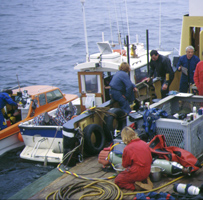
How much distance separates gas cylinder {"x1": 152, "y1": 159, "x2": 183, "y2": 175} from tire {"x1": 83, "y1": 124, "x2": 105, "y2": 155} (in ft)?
6.55

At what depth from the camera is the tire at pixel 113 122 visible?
926cm

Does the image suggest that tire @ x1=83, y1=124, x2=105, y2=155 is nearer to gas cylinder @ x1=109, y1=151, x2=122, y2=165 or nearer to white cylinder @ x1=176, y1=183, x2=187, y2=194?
gas cylinder @ x1=109, y1=151, x2=122, y2=165

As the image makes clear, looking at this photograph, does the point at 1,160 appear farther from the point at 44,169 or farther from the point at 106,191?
the point at 106,191

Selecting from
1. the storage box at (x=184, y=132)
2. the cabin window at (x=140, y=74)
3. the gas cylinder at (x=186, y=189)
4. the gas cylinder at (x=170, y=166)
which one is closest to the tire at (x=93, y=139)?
the storage box at (x=184, y=132)

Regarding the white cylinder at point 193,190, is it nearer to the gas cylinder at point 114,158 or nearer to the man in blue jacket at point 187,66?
the gas cylinder at point 114,158

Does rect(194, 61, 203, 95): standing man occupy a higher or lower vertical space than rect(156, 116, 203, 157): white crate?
higher

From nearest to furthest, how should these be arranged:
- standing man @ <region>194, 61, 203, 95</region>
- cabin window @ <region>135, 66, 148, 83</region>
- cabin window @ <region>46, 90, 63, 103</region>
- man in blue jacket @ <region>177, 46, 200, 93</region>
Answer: standing man @ <region>194, 61, 203, 95</region> < man in blue jacket @ <region>177, 46, 200, 93</region> < cabin window @ <region>135, 66, 148, 83</region> < cabin window @ <region>46, 90, 63, 103</region>

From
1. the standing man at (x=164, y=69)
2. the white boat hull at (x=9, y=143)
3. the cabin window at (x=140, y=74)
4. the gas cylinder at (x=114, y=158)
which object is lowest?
the white boat hull at (x=9, y=143)

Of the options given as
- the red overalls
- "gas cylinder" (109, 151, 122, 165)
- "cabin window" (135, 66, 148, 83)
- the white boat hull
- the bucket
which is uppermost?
"cabin window" (135, 66, 148, 83)

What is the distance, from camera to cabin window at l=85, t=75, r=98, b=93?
42.1 feet

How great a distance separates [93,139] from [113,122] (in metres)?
0.87

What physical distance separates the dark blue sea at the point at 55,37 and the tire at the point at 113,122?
3.50m

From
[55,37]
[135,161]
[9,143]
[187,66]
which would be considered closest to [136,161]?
[135,161]

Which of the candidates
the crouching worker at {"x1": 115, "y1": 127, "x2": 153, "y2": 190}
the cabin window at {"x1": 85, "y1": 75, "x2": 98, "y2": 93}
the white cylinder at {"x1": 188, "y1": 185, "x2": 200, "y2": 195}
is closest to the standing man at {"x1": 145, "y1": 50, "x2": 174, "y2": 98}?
the cabin window at {"x1": 85, "y1": 75, "x2": 98, "y2": 93}
